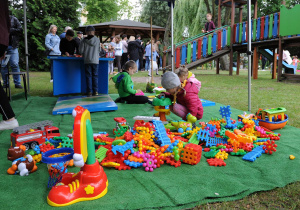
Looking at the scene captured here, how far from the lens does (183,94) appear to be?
362cm

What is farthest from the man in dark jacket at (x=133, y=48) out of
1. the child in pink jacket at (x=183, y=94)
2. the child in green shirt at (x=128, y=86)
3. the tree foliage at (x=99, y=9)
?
the tree foliage at (x=99, y=9)

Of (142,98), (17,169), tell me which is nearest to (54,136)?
(17,169)

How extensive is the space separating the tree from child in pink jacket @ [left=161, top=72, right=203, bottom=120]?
15.2 m

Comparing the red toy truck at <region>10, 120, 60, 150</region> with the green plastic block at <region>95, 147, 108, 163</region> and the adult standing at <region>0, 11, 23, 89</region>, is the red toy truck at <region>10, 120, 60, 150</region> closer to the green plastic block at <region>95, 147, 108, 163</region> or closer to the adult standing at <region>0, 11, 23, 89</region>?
the green plastic block at <region>95, 147, 108, 163</region>

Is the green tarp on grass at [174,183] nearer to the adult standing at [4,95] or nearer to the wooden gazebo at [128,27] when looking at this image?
the adult standing at [4,95]

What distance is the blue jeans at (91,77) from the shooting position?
6.18m

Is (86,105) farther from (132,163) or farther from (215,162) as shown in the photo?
(215,162)

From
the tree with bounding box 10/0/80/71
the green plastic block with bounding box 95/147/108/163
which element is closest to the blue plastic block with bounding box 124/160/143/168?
the green plastic block with bounding box 95/147/108/163

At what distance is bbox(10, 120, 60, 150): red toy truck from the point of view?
2.72 metres

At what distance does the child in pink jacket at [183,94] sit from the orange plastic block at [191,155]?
3.89 feet

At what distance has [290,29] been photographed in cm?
988

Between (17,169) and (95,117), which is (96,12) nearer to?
(95,117)

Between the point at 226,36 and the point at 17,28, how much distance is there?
9987mm

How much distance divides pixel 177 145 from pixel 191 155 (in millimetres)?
246
